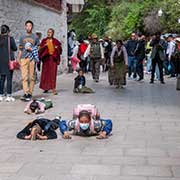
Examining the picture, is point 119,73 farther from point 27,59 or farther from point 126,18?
point 126,18

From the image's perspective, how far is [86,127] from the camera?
324 inches

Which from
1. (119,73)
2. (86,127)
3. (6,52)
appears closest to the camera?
(86,127)

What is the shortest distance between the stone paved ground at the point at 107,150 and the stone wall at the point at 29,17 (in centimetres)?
443

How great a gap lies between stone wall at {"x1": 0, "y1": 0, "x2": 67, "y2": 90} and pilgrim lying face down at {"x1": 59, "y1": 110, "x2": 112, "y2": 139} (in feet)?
24.9

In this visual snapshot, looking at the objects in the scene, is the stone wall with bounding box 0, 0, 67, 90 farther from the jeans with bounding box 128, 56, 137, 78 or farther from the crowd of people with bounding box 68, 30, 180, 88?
the jeans with bounding box 128, 56, 137, 78

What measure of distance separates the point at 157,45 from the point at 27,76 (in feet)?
21.5

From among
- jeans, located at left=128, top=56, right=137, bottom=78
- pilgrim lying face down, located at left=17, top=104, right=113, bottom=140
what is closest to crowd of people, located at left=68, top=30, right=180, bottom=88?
jeans, located at left=128, top=56, right=137, bottom=78

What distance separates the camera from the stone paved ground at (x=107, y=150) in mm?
6145

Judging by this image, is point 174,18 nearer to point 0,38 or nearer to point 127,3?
point 127,3

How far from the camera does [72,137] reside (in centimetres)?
831

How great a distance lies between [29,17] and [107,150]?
12.0 metres

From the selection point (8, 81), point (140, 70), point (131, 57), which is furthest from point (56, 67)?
point (131, 57)

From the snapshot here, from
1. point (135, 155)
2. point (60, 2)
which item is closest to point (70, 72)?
point (60, 2)

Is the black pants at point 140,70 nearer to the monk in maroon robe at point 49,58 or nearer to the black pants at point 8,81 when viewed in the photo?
the monk in maroon robe at point 49,58
